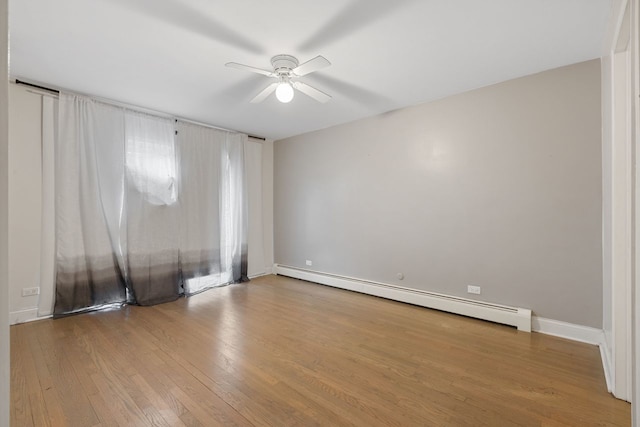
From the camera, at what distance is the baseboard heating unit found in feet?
9.29

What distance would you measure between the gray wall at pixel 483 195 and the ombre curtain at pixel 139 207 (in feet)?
5.67

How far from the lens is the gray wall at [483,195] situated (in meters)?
2.57

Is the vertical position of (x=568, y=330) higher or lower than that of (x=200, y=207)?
lower

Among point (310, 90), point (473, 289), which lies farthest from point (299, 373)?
point (310, 90)

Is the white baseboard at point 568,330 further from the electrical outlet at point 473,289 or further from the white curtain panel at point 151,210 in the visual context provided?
the white curtain panel at point 151,210

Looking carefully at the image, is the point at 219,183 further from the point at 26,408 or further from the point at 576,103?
the point at 576,103

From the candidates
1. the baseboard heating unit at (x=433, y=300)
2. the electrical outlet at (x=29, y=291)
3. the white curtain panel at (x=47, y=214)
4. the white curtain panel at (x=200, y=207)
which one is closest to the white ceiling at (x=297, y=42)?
the white curtain panel at (x=47, y=214)

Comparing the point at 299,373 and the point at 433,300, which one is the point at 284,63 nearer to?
the point at 299,373

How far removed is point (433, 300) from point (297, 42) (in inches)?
123

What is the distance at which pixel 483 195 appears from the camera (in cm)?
308

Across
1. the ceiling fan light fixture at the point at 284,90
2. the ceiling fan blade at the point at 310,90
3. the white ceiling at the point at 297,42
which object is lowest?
the ceiling fan light fixture at the point at 284,90

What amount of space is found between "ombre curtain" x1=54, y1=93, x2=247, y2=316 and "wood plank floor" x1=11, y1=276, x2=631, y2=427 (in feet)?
1.58

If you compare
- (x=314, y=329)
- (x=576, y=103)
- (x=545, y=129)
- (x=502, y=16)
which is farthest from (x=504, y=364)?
(x=502, y=16)

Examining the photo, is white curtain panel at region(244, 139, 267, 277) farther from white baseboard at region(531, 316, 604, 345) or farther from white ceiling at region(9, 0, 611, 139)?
white baseboard at region(531, 316, 604, 345)
